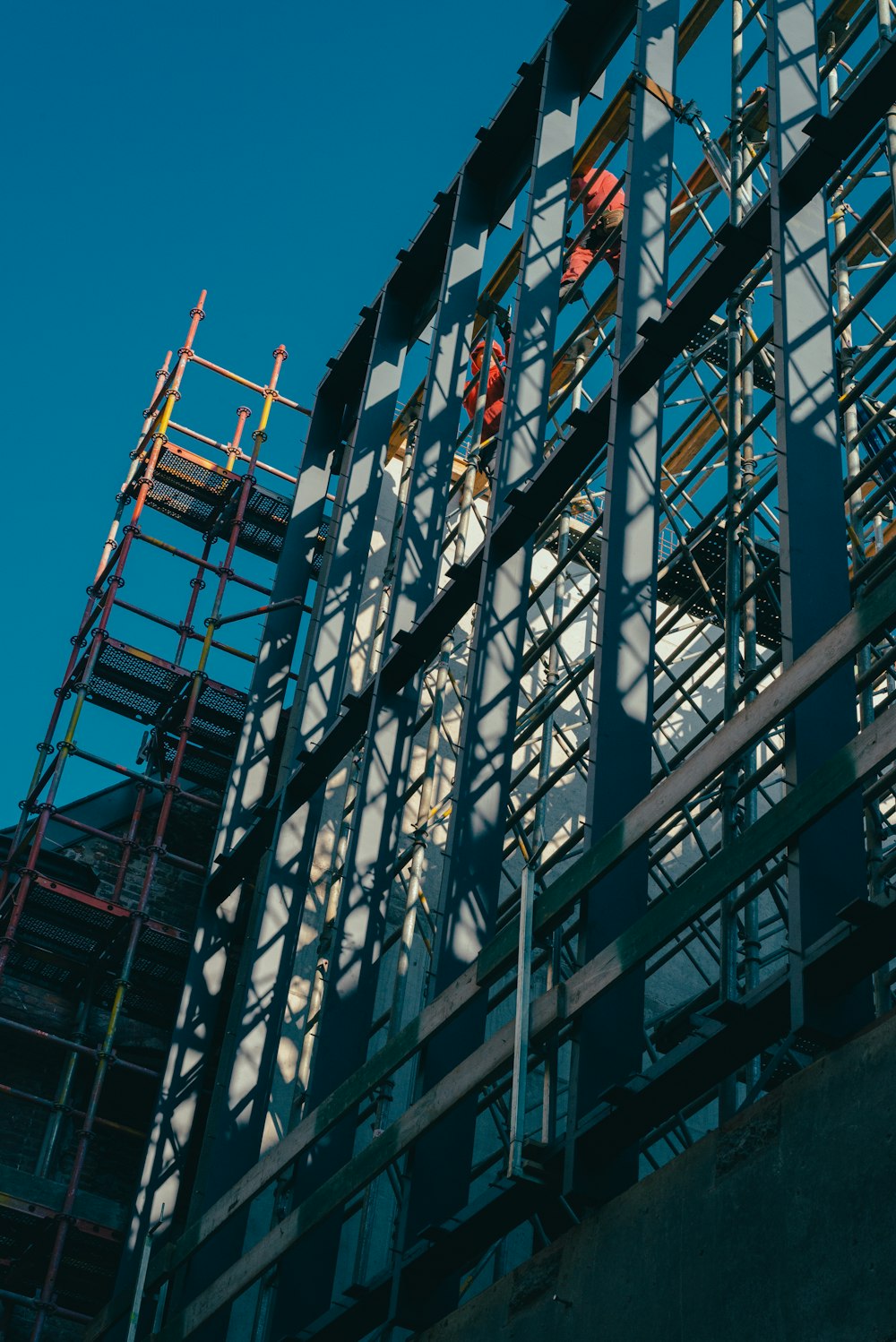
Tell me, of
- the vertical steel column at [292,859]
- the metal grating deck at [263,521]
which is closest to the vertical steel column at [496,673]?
the vertical steel column at [292,859]

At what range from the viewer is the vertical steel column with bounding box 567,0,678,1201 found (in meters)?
9.52

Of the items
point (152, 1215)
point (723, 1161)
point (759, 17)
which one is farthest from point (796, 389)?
point (152, 1215)

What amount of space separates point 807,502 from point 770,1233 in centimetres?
447

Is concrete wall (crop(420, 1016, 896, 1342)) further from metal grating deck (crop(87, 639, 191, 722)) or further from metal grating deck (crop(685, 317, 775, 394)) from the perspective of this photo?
metal grating deck (crop(87, 639, 191, 722))

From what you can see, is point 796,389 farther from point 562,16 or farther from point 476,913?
point 562,16

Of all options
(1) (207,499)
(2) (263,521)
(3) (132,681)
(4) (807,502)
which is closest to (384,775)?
(4) (807,502)

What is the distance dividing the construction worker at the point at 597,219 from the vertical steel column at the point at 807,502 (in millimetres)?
5788

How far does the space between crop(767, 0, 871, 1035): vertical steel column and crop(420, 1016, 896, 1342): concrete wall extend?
74 cm

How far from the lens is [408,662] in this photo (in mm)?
15617

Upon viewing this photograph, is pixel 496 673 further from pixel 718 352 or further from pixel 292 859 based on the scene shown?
pixel 718 352

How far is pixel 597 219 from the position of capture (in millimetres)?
18906

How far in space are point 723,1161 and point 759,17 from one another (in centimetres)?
1174

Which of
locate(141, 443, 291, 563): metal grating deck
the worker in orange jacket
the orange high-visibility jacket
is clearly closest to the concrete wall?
Result: the orange high-visibility jacket

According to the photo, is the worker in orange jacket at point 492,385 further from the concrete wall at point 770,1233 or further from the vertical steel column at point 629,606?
the concrete wall at point 770,1233
